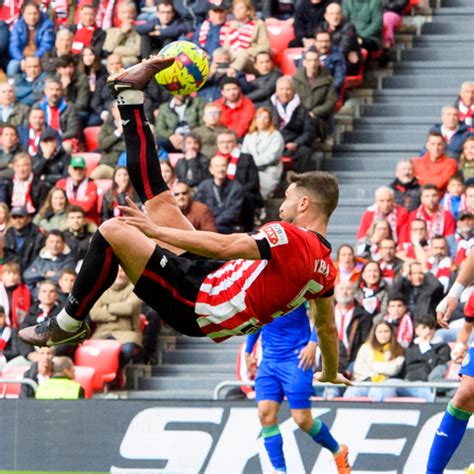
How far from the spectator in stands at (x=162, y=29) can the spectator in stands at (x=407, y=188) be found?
3623 millimetres

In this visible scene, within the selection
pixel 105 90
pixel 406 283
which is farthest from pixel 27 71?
pixel 406 283

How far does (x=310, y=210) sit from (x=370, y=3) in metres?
8.42

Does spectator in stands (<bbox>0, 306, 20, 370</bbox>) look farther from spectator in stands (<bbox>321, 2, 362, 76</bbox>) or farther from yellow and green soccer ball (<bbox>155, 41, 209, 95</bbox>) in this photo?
yellow and green soccer ball (<bbox>155, 41, 209, 95</bbox>)

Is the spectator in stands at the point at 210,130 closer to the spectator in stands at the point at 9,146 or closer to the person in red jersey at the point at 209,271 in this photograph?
the spectator in stands at the point at 9,146

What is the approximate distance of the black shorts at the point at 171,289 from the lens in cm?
961

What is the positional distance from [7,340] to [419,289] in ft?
13.4

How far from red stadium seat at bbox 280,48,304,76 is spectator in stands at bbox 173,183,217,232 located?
8.66ft

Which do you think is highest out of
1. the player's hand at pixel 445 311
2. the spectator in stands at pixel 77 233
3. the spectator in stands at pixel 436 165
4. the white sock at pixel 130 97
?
the white sock at pixel 130 97

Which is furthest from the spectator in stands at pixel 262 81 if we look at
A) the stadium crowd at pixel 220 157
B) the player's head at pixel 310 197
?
the player's head at pixel 310 197

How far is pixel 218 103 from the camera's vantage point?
17.2 metres

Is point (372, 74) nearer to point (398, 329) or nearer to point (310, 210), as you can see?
point (398, 329)

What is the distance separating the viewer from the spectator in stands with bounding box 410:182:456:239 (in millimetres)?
15586

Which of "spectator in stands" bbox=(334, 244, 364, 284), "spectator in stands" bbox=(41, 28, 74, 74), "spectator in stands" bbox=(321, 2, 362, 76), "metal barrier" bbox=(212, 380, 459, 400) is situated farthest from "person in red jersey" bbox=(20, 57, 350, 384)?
"spectator in stands" bbox=(41, 28, 74, 74)

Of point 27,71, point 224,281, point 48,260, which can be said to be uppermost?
point 224,281
